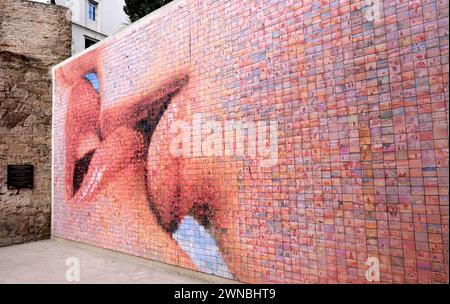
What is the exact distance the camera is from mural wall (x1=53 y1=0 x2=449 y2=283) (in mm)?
2492

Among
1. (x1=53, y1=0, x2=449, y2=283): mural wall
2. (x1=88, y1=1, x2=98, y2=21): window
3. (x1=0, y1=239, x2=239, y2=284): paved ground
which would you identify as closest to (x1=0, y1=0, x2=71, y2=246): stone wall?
(x1=0, y1=239, x2=239, y2=284): paved ground

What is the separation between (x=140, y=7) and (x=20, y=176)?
872cm

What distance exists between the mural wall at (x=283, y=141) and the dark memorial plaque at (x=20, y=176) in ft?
7.07

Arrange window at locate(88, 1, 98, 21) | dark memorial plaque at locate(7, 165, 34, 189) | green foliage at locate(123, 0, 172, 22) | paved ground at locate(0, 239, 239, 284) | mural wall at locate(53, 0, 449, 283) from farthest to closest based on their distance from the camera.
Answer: window at locate(88, 1, 98, 21) → green foliage at locate(123, 0, 172, 22) → dark memorial plaque at locate(7, 165, 34, 189) → paved ground at locate(0, 239, 239, 284) → mural wall at locate(53, 0, 449, 283)

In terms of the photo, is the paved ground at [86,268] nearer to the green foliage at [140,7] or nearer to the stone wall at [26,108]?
the stone wall at [26,108]

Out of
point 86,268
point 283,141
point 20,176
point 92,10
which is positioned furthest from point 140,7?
point 283,141

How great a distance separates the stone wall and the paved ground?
0.75m

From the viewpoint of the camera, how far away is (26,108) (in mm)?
6477

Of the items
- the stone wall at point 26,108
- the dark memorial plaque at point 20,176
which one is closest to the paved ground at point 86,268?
the stone wall at point 26,108

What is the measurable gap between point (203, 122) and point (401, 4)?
2202 millimetres

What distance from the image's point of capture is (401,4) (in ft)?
8.55

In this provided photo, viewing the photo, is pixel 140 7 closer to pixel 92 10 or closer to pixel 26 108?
pixel 92 10

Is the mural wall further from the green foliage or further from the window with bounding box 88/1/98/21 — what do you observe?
the window with bounding box 88/1/98/21

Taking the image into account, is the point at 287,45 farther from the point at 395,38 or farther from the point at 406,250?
the point at 406,250
